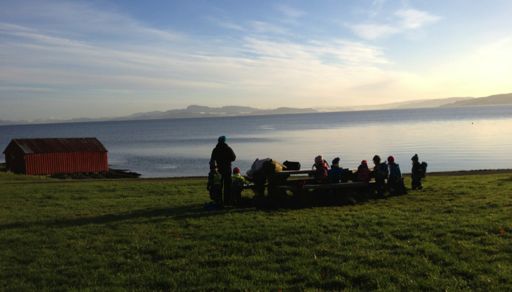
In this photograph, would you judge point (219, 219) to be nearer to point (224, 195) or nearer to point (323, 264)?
point (224, 195)

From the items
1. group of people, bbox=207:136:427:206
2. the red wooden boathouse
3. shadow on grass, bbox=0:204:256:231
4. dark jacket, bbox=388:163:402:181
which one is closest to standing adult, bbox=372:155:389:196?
group of people, bbox=207:136:427:206

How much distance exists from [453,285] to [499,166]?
36775mm

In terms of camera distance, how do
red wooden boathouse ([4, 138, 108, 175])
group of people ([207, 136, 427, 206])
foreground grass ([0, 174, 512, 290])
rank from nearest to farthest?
foreground grass ([0, 174, 512, 290])
group of people ([207, 136, 427, 206])
red wooden boathouse ([4, 138, 108, 175])

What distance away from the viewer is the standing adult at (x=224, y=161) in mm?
12453

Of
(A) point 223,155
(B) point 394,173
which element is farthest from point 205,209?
(B) point 394,173

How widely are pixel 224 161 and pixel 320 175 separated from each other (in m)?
3.11

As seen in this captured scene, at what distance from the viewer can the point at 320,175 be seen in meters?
14.0

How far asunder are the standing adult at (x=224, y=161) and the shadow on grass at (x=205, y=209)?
1.62 feet

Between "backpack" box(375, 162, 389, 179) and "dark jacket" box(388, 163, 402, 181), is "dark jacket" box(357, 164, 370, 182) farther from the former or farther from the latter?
"dark jacket" box(388, 163, 402, 181)

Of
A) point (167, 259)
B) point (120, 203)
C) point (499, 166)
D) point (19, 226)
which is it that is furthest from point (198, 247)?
point (499, 166)

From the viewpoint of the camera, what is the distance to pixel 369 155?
5184 cm

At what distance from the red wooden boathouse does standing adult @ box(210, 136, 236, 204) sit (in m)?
40.4

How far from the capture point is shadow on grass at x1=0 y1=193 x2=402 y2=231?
11.5 meters

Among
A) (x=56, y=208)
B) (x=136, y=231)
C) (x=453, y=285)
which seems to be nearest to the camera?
(x=453, y=285)
